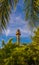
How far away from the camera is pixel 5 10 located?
236 inches

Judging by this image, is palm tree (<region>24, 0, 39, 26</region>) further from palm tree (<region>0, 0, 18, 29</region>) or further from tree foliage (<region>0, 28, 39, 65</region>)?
tree foliage (<region>0, 28, 39, 65</region>)

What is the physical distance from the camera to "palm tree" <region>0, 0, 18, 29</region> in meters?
5.85

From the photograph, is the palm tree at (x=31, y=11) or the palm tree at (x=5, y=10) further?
the palm tree at (x=31, y=11)

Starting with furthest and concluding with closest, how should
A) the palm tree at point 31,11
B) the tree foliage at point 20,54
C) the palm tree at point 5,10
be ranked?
the tree foliage at point 20,54
the palm tree at point 31,11
the palm tree at point 5,10

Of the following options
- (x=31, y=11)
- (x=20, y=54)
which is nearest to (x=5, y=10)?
(x=31, y=11)

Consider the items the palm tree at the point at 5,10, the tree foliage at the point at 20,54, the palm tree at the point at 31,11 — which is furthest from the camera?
the tree foliage at the point at 20,54

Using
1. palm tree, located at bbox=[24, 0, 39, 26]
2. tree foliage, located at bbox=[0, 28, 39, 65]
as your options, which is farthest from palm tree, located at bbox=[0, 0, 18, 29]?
tree foliage, located at bbox=[0, 28, 39, 65]

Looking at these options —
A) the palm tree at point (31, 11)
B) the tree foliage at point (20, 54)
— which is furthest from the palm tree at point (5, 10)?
the tree foliage at point (20, 54)

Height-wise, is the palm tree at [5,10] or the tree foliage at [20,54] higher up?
the palm tree at [5,10]

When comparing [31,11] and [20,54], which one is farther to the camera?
[20,54]

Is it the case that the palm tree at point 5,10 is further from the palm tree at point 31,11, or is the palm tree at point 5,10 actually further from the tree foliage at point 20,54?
the tree foliage at point 20,54

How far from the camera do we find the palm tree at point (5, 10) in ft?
19.2

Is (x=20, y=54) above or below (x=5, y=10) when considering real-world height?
below

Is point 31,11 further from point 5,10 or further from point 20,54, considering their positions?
point 20,54
